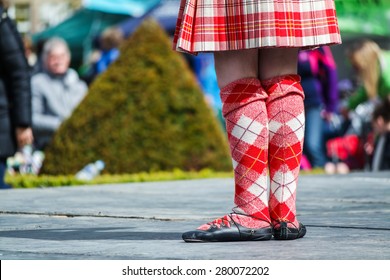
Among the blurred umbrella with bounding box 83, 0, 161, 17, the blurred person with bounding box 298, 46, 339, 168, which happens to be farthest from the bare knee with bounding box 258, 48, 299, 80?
the blurred umbrella with bounding box 83, 0, 161, 17

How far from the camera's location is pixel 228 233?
14.4 feet

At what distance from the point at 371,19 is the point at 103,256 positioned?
45.7 feet

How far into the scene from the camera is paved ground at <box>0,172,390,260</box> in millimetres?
3961

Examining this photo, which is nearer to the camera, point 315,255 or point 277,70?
point 315,255

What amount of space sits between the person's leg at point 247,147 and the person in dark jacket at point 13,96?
3.75 meters

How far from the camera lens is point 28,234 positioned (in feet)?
15.5

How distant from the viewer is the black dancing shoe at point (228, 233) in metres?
4.35

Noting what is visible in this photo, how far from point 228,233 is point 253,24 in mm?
779

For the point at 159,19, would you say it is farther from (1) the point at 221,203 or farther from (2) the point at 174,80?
(1) the point at 221,203

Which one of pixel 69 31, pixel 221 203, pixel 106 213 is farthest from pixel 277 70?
pixel 69 31

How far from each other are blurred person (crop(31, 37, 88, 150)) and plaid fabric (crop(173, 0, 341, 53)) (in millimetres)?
7574

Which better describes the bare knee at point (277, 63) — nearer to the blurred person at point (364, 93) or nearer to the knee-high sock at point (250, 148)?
the knee-high sock at point (250, 148)

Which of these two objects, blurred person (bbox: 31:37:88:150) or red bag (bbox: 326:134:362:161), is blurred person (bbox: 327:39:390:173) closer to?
red bag (bbox: 326:134:362:161)

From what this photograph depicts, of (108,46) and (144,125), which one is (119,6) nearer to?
(108,46)
